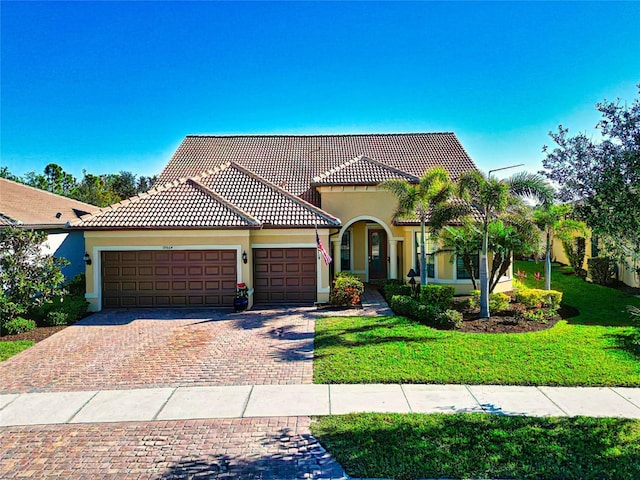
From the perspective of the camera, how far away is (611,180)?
620 centimetres

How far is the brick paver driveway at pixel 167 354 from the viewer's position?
29.9ft

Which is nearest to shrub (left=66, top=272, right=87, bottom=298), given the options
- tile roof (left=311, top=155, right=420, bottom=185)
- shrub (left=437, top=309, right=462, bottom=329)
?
tile roof (left=311, top=155, right=420, bottom=185)

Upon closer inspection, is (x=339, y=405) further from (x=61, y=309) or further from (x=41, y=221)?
(x=41, y=221)

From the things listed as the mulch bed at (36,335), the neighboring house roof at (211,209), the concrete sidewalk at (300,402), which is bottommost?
the concrete sidewalk at (300,402)

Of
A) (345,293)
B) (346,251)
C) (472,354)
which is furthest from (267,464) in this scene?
(346,251)

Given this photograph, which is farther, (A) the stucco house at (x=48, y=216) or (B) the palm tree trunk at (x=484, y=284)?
(A) the stucco house at (x=48, y=216)

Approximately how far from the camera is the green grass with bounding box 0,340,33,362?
11.0m

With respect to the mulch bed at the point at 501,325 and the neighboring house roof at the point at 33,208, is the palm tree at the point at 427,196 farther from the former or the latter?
the neighboring house roof at the point at 33,208

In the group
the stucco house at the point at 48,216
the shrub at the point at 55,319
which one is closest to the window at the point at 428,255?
the shrub at the point at 55,319

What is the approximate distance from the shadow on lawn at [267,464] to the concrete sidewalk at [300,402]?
1.19 metres

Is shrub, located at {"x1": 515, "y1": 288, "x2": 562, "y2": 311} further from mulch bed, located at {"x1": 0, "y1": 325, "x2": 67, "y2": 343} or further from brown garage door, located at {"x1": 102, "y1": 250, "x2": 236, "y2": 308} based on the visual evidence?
mulch bed, located at {"x1": 0, "y1": 325, "x2": 67, "y2": 343}

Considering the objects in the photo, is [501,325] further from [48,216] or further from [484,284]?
[48,216]

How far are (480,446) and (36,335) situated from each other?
12725mm

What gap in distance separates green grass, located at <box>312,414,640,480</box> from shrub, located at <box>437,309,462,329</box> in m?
5.91
